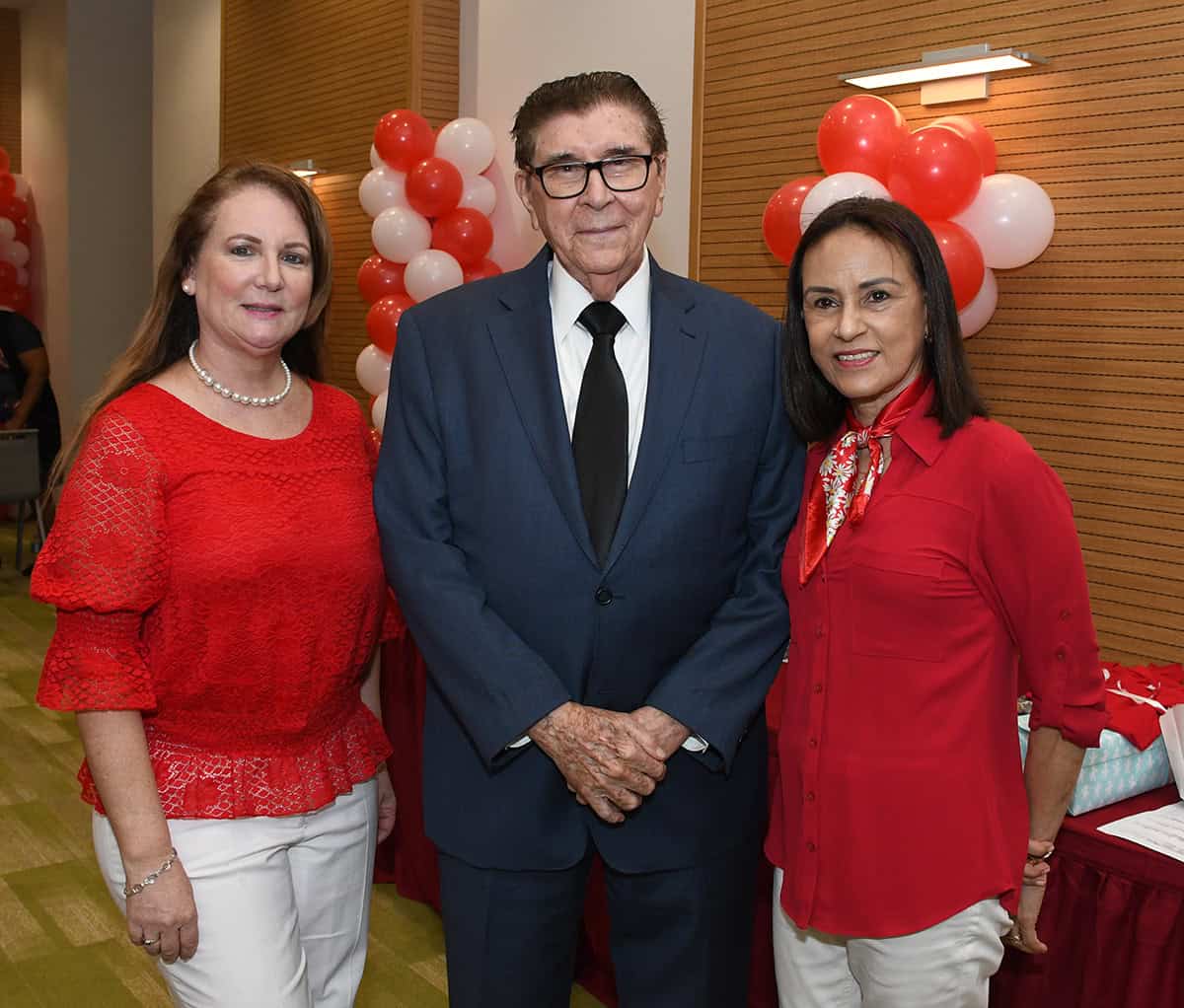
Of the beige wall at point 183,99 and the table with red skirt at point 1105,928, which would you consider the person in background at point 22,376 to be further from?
the table with red skirt at point 1105,928

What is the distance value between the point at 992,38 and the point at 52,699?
117 inches

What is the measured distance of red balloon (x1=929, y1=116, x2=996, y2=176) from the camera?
3146mm

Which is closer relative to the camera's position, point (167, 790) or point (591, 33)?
point (167, 790)

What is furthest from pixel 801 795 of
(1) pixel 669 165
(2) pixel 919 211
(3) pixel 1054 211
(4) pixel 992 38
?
(1) pixel 669 165

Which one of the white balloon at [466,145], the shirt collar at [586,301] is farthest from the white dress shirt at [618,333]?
the white balloon at [466,145]

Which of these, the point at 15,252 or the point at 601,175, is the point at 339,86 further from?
the point at 601,175

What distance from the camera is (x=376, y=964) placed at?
10.4 ft

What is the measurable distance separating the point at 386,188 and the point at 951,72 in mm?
2576

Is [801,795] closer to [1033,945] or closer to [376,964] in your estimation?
[1033,945]

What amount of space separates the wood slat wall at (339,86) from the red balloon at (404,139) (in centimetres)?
66

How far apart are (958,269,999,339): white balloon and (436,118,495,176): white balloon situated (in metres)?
2.50

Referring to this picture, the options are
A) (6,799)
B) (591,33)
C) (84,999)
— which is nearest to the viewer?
(84,999)

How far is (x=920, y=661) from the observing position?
1608 mm

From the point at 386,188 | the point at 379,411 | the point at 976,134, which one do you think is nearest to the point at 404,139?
the point at 386,188
